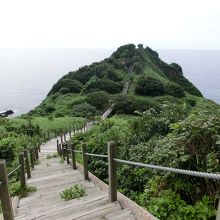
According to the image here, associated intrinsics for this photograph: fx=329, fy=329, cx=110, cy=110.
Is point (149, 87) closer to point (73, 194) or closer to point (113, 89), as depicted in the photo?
point (113, 89)

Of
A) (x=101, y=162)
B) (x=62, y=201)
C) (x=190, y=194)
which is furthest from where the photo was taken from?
(x=101, y=162)

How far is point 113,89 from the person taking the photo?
4212 centimetres

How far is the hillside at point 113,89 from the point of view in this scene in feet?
115

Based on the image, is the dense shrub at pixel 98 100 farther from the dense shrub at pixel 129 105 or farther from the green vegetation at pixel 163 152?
the green vegetation at pixel 163 152

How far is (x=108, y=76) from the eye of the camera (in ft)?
155

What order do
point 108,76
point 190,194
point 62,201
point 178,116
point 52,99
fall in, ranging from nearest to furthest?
1. point 190,194
2. point 62,201
3. point 178,116
4. point 52,99
5. point 108,76

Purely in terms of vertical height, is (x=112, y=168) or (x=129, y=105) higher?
(x=112, y=168)

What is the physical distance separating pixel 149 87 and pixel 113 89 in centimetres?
481

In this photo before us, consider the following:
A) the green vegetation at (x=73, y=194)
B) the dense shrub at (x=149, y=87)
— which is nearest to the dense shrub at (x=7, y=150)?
the green vegetation at (x=73, y=194)

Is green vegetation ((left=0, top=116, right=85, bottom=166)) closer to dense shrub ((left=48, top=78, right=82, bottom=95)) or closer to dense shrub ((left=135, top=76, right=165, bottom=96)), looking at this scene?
dense shrub ((left=135, top=76, right=165, bottom=96))

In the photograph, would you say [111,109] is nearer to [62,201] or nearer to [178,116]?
[178,116]

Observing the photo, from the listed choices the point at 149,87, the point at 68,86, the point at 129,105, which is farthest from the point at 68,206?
the point at 68,86

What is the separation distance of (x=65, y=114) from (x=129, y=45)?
1206 inches

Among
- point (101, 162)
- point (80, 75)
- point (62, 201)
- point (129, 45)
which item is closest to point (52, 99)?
point (80, 75)
